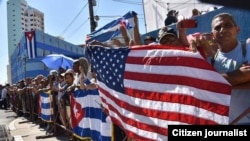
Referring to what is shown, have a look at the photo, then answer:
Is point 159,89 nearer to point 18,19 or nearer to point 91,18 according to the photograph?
point 91,18

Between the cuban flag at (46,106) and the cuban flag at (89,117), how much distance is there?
10.3ft

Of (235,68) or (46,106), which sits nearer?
(235,68)

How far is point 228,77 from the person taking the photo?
2900 mm

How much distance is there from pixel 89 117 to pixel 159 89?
3.20m

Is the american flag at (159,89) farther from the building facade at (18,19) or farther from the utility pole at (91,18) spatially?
the building facade at (18,19)

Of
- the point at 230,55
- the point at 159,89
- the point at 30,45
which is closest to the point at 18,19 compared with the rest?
the point at 30,45

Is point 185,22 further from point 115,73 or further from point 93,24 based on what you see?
point 93,24

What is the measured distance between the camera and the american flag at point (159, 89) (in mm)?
2958

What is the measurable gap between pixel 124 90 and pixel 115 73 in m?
0.22

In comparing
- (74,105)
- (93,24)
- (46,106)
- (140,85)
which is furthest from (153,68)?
(93,24)

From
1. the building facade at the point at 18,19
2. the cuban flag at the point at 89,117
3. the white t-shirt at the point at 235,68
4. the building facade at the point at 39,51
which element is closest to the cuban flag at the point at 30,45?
the building facade at the point at 39,51

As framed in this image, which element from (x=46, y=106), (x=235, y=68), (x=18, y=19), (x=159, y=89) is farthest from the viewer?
(x=18, y=19)

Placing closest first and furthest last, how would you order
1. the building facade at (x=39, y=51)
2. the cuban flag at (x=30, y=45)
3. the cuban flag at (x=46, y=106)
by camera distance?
A: the cuban flag at (x=46, y=106)
the cuban flag at (x=30, y=45)
the building facade at (x=39, y=51)

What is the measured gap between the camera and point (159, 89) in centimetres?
335
